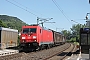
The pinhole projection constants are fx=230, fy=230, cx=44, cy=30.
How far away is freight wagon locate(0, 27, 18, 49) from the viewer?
31.2 m

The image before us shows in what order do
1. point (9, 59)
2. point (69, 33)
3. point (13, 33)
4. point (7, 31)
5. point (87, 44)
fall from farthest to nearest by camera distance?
point (69, 33) < point (13, 33) < point (7, 31) < point (87, 44) < point (9, 59)

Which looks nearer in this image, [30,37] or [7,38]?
[30,37]

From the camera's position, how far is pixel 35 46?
2909 cm

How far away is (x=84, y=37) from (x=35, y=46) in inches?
284

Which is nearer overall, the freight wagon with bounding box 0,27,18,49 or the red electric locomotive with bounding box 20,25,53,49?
the red electric locomotive with bounding box 20,25,53,49

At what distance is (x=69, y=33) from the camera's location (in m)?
192

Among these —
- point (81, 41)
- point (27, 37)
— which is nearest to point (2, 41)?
point (27, 37)

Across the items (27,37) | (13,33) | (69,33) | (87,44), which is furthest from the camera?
(69,33)

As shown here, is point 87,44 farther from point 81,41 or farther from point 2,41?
point 2,41

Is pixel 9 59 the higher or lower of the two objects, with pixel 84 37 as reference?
lower

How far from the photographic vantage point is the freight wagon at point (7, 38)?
31.2 meters

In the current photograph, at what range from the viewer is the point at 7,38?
33.2m

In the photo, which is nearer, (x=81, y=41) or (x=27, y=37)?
(x=81, y=41)

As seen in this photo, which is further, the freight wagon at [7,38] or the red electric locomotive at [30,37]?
the freight wagon at [7,38]
